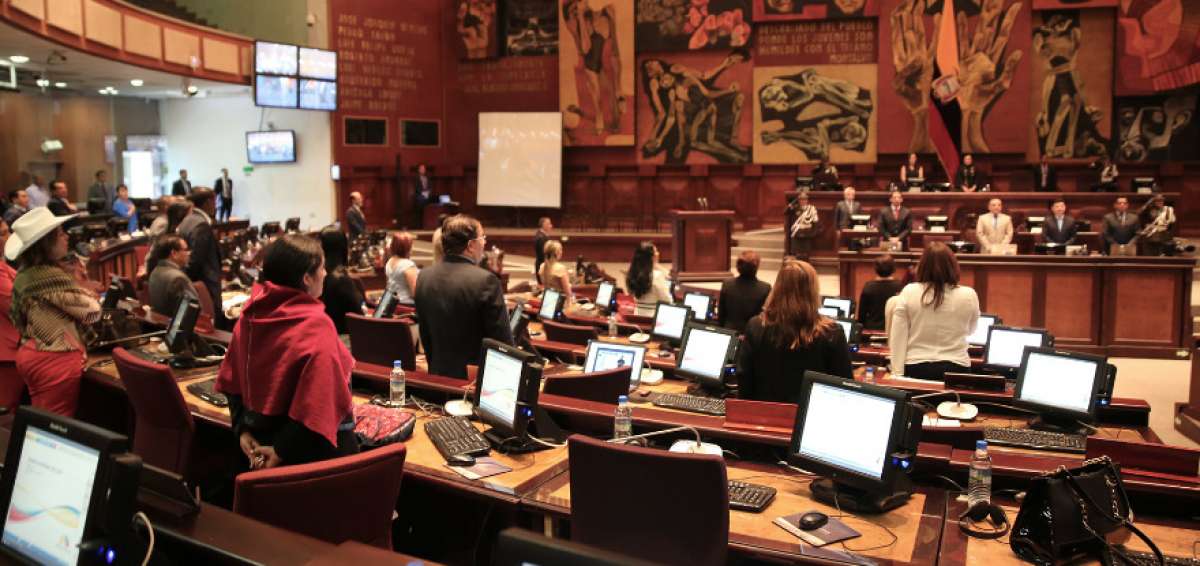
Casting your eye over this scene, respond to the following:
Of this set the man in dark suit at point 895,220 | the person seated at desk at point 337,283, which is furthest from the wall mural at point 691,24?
the person seated at desk at point 337,283

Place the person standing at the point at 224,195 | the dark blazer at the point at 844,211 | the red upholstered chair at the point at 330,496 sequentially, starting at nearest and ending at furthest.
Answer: the red upholstered chair at the point at 330,496
the dark blazer at the point at 844,211
the person standing at the point at 224,195

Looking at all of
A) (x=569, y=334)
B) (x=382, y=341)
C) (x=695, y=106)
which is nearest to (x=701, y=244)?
(x=695, y=106)

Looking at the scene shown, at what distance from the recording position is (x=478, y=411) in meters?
4.38

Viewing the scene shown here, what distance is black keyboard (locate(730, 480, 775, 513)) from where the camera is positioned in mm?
3365

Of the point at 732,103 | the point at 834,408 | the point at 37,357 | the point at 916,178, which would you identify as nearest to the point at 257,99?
→ the point at 732,103

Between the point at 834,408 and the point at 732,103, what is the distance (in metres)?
15.9

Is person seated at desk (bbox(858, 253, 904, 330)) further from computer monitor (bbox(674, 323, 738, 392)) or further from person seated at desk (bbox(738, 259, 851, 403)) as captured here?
person seated at desk (bbox(738, 259, 851, 403))

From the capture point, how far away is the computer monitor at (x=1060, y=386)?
15.4 feet

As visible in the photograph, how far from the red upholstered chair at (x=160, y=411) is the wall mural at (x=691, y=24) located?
51.9ft

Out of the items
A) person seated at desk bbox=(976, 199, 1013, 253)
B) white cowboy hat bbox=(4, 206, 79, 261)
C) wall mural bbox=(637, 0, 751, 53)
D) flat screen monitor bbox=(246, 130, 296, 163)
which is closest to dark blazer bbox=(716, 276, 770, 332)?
white cowboy hat bbox=(4, 206, 79, 261)

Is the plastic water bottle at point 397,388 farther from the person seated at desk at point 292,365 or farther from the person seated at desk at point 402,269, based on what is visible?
the person seated at desk at point 402,269

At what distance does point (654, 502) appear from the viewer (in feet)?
9.69

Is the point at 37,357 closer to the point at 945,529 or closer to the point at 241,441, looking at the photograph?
the point at 241,441

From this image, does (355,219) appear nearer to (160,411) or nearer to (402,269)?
(402,269)
